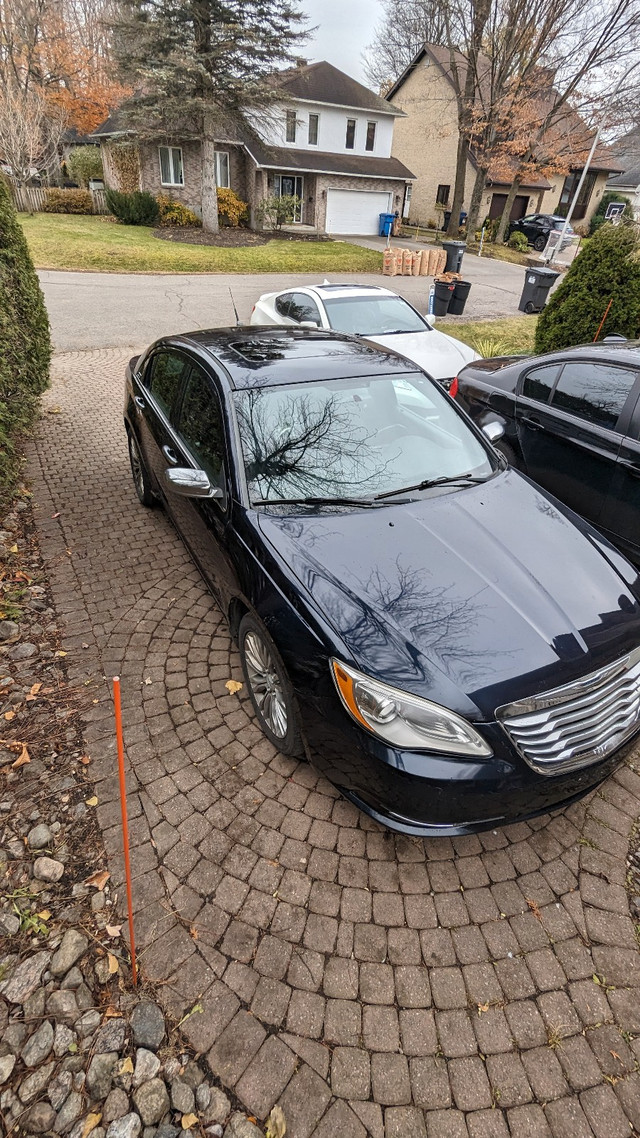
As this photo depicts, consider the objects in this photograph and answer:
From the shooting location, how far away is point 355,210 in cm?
2862

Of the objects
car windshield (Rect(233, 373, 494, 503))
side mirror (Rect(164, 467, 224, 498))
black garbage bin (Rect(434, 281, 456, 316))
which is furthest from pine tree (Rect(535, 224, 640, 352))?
side mirror (Rect(164, 467, 224, 498))

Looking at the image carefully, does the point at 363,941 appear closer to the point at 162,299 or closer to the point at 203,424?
the point at 203,424

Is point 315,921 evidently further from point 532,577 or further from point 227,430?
point 227,430

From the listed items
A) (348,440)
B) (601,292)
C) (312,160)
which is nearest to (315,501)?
(348,440)

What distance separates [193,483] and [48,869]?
1932 mm

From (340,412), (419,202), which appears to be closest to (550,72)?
(419,202)

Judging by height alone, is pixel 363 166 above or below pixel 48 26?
below

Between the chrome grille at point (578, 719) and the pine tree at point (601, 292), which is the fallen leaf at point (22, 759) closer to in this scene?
the chrome grille at point (578, 719)

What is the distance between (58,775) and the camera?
2916mm

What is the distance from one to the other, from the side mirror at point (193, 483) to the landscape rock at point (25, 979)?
2.14 meters

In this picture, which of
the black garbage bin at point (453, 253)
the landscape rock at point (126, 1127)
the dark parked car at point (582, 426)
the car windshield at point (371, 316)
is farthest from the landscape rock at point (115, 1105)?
the black garbage bin at point (453, 253)

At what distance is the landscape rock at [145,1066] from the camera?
76.4 inches

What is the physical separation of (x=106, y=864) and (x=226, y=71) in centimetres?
2580

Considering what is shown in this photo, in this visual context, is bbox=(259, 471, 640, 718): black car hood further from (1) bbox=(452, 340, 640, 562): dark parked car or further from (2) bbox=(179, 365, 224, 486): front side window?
(1) bbox=(452, 340, 640, 562): dark parked car
